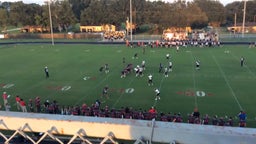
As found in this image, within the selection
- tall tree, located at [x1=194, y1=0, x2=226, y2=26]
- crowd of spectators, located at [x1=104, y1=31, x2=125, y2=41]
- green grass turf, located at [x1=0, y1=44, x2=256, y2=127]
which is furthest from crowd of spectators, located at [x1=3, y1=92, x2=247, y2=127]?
tall tree, located at [x1=194, y1=0, x2=226, y2=26]

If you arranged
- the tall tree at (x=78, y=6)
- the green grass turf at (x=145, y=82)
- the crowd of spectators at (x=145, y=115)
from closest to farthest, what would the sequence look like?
the crowd of spectators at (x=145, y=115) < the green grass turf at (x=145, y=82) < the tall tree at (x=78, y=6)

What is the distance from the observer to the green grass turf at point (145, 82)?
17.0 meters

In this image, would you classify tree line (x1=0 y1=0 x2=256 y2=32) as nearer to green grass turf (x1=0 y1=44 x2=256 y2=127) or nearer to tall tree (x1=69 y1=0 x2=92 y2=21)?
tall tree (x1=69 y1=0 x2=92 y2=21)

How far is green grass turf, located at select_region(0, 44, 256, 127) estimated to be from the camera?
55.9ft

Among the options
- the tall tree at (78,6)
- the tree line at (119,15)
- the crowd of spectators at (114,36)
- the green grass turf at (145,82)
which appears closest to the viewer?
the green grass turf at (145,82)

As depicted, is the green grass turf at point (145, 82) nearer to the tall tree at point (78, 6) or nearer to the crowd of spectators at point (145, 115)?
the crowd of spectators at point (145, 115)

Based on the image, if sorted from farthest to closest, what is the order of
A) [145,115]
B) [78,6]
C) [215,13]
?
1. [78,6]
2. [215,13]
3. [145,115]

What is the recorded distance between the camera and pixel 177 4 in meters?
77.5

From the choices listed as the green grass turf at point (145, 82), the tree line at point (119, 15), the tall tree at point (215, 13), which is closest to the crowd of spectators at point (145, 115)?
the green grass turf at point (145, 82)

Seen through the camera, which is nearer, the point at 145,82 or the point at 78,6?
the point at 145,82

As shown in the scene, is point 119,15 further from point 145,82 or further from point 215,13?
point 145,82

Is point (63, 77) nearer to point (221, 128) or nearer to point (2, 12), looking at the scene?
point (221, 128)

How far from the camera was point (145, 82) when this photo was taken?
21.8m

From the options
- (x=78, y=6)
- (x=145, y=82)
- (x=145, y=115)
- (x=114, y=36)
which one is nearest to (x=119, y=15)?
(x=78, y=6)
